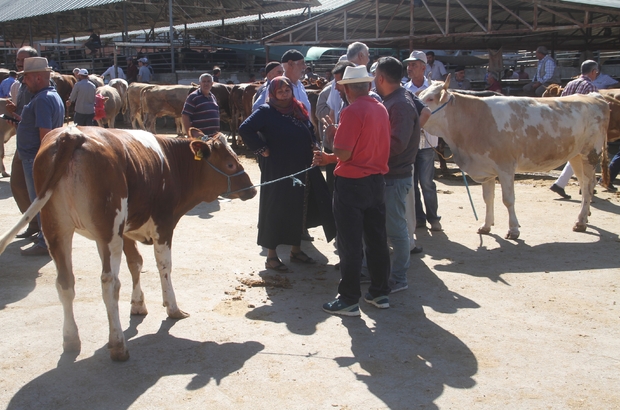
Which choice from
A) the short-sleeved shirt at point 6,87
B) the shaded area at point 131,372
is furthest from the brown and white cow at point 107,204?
the short-sleeved shirt at point 6,87

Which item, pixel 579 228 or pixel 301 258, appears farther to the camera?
pixel 579 228

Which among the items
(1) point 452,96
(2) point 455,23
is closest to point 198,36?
(2) point 455,23

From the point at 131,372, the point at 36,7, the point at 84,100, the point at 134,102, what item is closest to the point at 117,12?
the point at 36,7

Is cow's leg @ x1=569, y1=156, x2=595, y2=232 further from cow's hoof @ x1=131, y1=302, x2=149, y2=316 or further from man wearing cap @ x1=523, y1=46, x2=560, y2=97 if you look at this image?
man wearing cap @ x1=523, y1=46, x2=560, y2=97

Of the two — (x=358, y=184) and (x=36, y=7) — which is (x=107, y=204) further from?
(x=36, y=7)

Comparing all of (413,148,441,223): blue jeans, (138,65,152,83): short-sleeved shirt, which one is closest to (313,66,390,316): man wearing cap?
(413,148,441,223): blue jeans

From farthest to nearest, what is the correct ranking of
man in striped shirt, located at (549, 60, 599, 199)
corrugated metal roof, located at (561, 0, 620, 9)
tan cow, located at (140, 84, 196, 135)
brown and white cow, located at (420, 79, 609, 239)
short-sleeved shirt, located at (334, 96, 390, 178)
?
tan cow, located at (140, 84, 196, 135) < corrugated metal roof, located at (561, 0, 620, 9) < man in striped shirt, located at (549, 60, 599, 199) < brown and white cow, located at (420, 79, 609, 239) < short-sleeved shirt, located at (334, 96, 390, 178)

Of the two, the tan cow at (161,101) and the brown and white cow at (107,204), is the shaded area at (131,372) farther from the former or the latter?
the tan cow at (161,101)

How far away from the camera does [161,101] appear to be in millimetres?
17375

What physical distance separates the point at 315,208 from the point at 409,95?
1.53 metres

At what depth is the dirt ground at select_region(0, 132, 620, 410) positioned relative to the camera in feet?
12.3

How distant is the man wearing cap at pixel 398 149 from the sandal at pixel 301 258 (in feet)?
3.81

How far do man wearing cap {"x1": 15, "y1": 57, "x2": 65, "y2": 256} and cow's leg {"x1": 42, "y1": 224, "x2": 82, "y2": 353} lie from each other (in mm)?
2081

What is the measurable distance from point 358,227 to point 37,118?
3557 millimetres
